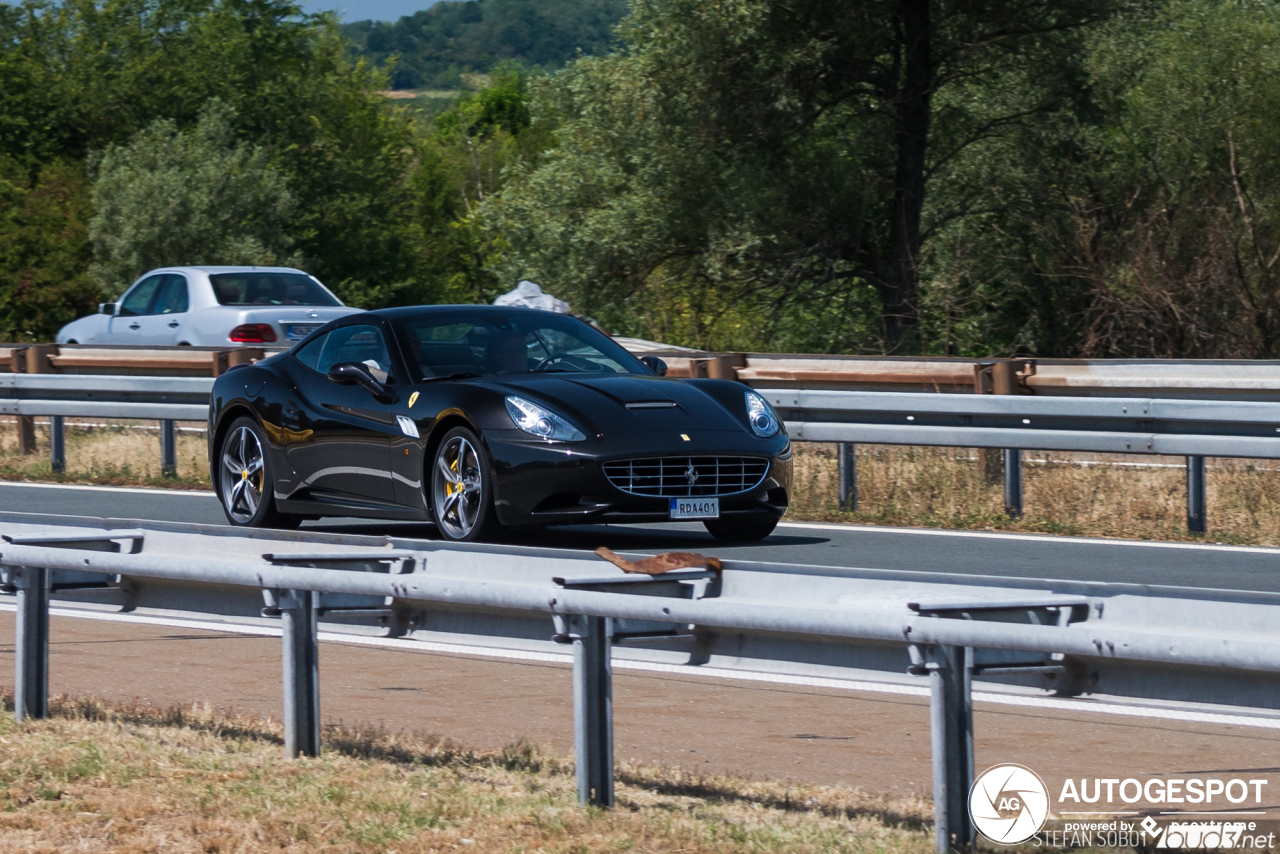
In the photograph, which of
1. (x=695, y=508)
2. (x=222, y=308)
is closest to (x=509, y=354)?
(x=695, y=508)

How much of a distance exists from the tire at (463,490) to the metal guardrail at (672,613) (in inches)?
133

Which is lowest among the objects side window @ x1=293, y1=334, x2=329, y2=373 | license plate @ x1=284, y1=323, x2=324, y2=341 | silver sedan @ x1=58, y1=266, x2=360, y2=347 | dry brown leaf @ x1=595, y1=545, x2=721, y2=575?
dry brown leaf @ x1=595, y1=545, x2=721, y2=575

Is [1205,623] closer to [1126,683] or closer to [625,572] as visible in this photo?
[1126,683]

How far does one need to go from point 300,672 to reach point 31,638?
3.96ft

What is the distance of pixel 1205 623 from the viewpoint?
170 inches

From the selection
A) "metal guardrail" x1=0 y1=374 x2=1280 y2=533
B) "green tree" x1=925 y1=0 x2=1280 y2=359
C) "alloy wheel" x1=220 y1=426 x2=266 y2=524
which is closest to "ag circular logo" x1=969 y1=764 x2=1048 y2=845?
"metal guardrail" x1=0 y1=374 x2=1280 y2=533

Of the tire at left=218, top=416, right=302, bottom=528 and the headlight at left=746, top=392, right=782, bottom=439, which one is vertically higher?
the headlight at left=746, top=392, right=782, bottom=439

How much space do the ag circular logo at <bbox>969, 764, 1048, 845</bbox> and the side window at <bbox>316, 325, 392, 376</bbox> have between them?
6757mm

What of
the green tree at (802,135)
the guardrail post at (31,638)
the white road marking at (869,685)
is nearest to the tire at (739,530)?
the white road marking at (869,685)

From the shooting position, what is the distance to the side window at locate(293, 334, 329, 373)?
37.0 feet

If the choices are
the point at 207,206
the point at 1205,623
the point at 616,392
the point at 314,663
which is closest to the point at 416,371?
the point at 616,392

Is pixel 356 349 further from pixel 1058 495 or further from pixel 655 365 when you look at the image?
pixel 1058 495

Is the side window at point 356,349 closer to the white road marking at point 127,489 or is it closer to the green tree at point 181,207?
the white road marking at point 127,489

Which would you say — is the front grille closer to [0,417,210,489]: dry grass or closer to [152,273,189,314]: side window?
[0,417,210,489]: dry grass
